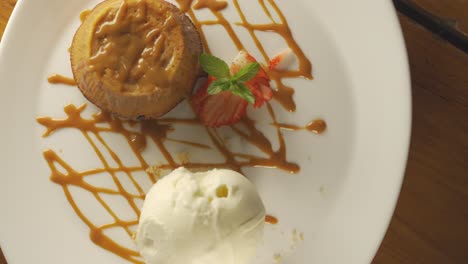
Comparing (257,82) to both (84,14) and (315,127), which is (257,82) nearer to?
(315,127)

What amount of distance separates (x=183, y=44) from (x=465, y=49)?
870 mm

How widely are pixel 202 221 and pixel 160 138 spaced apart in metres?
0.41

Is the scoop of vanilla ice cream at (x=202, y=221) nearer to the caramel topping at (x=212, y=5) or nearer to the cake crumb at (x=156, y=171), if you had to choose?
the cake crumb at (x=156, y=171)

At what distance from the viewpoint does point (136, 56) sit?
1.60 metres

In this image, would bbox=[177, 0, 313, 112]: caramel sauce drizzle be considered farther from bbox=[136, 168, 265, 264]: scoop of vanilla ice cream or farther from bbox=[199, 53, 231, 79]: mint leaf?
bbox=[136, 168, 265, 264]: scoop of vanilla ice cream

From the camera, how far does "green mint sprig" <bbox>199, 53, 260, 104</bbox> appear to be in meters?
1.60

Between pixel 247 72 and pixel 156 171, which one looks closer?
pixel 247 72

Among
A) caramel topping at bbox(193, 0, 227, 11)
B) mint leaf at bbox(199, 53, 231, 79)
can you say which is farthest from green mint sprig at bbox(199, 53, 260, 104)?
caramel topping at bbox(193, 0, 227, 11)

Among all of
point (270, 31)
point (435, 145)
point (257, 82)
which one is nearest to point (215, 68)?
point (257, 82)

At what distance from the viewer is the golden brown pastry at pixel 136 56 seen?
1.60 metres

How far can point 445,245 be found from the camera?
1609 millimetres

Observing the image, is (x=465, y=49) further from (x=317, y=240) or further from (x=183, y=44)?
(x=183, y=44)

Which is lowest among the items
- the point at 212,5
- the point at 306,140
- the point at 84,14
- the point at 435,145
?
the point at 435,145

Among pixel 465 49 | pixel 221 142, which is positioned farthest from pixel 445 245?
pixel 221 142
